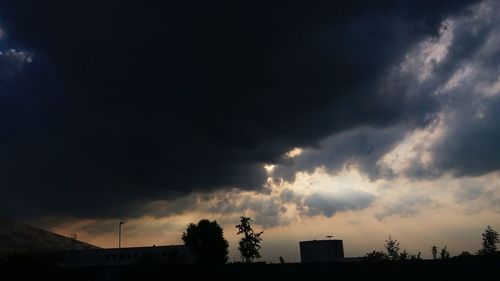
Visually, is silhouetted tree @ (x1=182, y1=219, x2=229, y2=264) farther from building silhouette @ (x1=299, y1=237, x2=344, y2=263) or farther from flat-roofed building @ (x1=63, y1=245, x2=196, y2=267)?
building silhouette @ (x1=299, y1=237, x2=344, y2=263)

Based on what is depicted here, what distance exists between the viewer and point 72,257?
271 feet

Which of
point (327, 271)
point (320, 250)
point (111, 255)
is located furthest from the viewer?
point (111, 255)

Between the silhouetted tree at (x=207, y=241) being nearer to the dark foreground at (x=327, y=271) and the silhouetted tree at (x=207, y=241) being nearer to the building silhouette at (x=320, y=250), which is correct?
the building silhouette at (x=320, y=250)

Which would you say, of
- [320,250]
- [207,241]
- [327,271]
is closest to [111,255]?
[207,241]

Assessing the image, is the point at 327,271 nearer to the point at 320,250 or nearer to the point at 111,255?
the point at 320,250

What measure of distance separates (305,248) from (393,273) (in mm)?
37027

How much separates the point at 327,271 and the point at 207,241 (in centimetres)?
5905

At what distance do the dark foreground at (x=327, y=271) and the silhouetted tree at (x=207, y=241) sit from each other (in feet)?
176

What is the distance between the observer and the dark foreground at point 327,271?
36875 mm

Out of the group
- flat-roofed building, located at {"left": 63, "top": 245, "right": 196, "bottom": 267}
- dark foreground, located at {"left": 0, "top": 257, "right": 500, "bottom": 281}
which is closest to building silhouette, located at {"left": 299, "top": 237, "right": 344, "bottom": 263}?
flat-roofed building, located at {"left": 63, "top": 245, "right": 196, "bottom": 267}

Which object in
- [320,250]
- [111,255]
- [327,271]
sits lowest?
[327,271]

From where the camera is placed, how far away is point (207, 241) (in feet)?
310

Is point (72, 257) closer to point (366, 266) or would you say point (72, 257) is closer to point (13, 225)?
point (13, 225)

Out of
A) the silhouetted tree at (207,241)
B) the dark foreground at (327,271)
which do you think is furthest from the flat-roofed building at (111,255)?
the dark foreground at (327,271)
